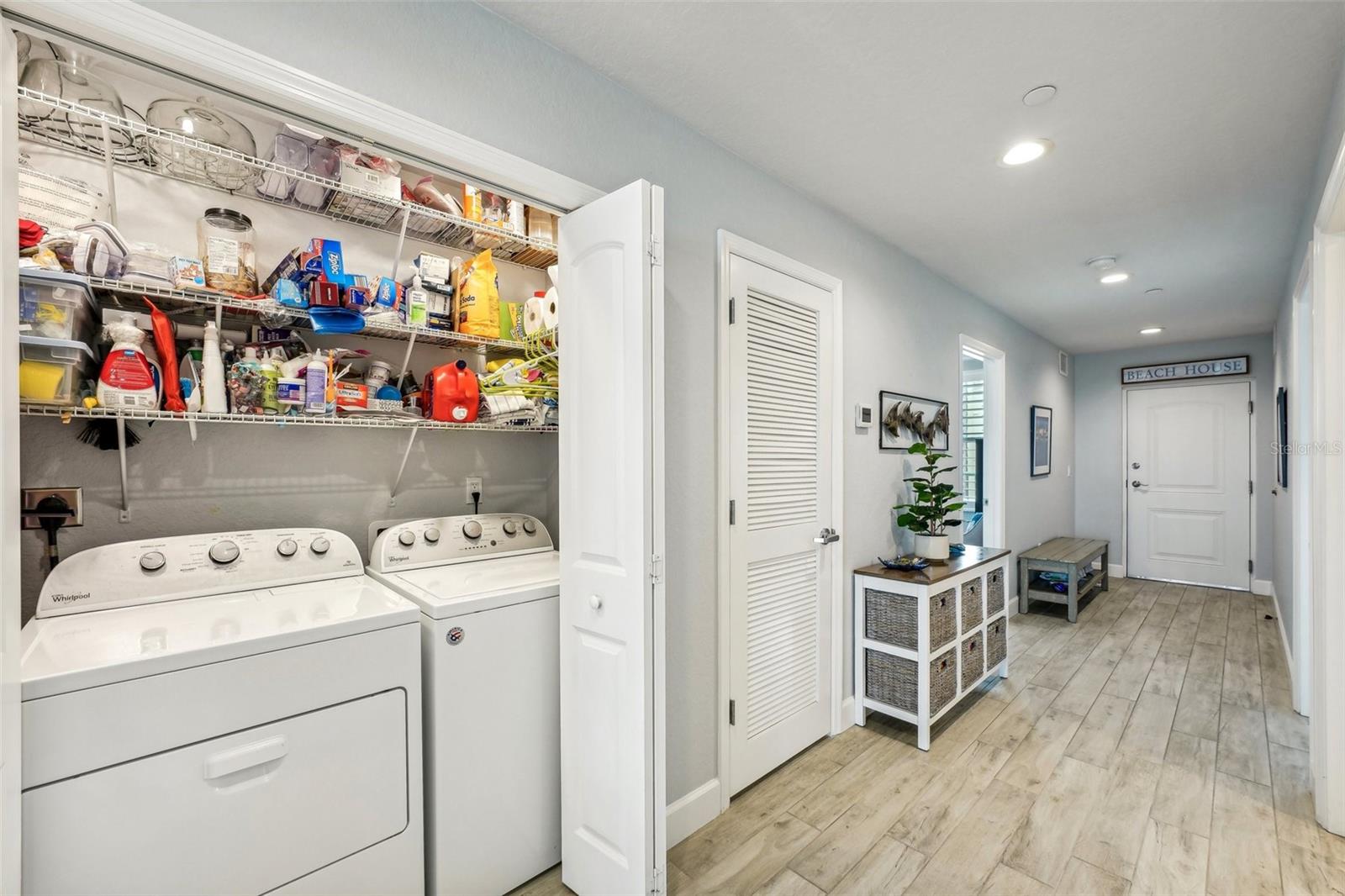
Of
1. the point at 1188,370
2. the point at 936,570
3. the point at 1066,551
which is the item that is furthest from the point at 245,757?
the point at 1188,370

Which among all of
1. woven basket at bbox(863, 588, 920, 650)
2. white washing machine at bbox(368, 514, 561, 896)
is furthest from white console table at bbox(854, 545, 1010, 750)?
white washing machine at bbox(368, 514, 561, 896)

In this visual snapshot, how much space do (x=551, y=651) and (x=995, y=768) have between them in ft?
6.54

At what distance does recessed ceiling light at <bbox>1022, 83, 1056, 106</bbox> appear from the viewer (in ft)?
6.14

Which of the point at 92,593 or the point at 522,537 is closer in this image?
the point at 92,593

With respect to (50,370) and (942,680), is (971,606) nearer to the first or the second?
(942,680)

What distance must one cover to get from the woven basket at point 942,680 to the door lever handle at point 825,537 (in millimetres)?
696

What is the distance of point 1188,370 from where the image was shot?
5930 millimetres

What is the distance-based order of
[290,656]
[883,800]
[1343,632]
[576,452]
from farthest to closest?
[883,800]
[1343,632]
[576,452]
[290,656]

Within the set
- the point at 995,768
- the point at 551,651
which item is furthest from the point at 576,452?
the point at 995,768

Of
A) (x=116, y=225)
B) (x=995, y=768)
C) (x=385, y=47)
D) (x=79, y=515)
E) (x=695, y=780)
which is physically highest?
(x=385, y=47)

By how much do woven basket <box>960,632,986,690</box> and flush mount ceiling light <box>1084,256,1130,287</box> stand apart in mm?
2265

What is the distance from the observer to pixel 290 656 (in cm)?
133

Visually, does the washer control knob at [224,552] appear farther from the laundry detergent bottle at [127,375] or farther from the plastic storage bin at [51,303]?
the plastic storage bin at [51,303]

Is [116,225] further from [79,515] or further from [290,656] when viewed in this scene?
[290,656]
